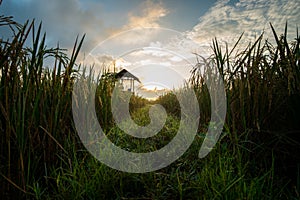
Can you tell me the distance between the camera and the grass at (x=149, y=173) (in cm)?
111

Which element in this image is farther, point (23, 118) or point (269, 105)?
point (269, 105)

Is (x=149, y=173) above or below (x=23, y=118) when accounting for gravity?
below

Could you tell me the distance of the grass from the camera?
43.7 inches

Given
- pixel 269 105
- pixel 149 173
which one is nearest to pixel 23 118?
pixel 149 173

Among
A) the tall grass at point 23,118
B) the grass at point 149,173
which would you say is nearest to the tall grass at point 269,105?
the grass at point 149,173

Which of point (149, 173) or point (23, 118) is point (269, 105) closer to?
point (149, 173)

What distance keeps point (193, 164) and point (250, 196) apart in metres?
0.64

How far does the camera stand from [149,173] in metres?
1.48

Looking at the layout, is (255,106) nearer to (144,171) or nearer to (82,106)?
(144,171)

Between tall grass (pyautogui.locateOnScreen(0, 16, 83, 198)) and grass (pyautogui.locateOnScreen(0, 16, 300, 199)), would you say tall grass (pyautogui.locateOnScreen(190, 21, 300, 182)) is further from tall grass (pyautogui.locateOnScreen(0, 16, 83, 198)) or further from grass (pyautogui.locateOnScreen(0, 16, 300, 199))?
tall grass (pyautogui.locateOnScreen(0, 16, 83, 198))

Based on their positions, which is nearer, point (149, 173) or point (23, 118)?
point (23, 118)

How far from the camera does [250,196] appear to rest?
1.01 m

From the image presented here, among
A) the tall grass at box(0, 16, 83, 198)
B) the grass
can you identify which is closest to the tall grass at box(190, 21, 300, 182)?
the grass

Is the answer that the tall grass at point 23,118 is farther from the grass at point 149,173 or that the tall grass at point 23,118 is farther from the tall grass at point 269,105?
the tall grass at point 269,105
